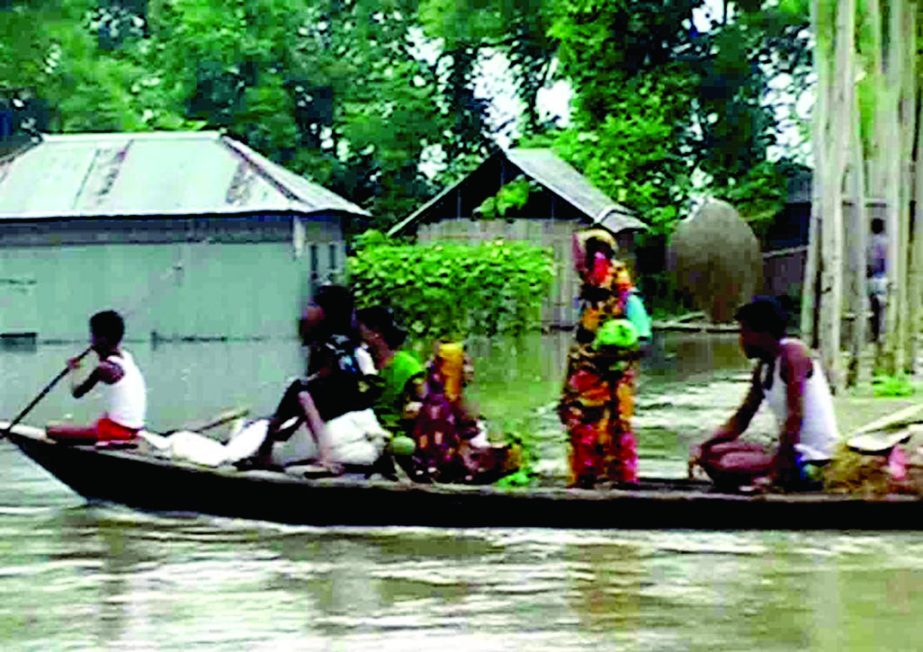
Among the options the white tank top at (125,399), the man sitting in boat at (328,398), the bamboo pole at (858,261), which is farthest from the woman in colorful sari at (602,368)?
the bamboo pole at (858,261)

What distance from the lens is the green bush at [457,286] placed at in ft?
113

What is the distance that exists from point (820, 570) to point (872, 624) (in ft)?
4.49

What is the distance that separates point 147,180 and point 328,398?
24616mm

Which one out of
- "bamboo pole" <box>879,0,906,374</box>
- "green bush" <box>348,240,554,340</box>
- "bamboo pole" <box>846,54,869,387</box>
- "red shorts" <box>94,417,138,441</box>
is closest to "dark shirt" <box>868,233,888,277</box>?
"bamboo pole" <box>879,0,906,374</box>

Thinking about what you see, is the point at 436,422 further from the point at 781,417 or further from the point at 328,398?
the point at 781,417

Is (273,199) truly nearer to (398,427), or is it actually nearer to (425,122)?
(425,122)

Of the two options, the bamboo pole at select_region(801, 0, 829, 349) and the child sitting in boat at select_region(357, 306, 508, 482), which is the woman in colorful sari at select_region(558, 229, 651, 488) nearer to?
the child sitting in boat at select_region(357, 306, 508, 482)

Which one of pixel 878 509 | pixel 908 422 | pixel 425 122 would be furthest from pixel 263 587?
pixel 425 122

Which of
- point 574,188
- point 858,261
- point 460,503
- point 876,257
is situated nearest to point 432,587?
point 460,503

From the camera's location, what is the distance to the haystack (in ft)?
124

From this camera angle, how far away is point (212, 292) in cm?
3603

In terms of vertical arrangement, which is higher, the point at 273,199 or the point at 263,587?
the point at 273,199

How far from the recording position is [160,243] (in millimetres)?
35938

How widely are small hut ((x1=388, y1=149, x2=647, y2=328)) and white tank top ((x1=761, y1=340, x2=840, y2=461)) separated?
25860 millimetres
